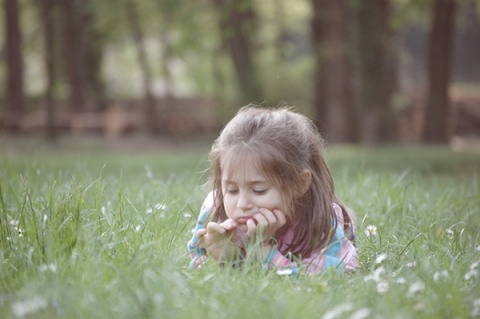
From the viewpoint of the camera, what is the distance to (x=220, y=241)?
11.4 ft

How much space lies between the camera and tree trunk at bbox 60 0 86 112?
22594 millimetres

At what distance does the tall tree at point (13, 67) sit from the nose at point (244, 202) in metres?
20.3

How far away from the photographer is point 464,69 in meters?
34.3

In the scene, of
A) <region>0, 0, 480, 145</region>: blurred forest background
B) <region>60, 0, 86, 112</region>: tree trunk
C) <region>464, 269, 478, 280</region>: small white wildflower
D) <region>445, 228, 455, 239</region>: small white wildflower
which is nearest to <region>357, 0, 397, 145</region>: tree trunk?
<region>0, 0, 480, 145</region>: blurred forest background

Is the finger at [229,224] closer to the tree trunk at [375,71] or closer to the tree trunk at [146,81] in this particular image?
the tree trunk at [375,71]

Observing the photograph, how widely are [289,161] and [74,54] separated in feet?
72.9

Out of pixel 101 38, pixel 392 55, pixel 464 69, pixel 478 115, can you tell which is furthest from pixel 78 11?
pixel 464 69

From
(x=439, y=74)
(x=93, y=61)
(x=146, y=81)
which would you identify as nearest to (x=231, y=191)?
(x=439, y=74)

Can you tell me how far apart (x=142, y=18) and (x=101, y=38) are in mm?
2912

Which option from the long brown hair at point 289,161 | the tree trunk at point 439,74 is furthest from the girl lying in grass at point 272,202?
the tree trunk at point 439,74

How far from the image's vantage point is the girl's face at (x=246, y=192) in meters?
3.49

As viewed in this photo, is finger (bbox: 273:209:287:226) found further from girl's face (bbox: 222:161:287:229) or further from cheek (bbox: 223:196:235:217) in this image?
cheek (bbox: 223:196:235:217)

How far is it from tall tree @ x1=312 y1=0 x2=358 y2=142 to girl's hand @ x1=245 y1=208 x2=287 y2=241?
41.6 feet

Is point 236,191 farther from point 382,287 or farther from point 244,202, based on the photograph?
point 382,287
